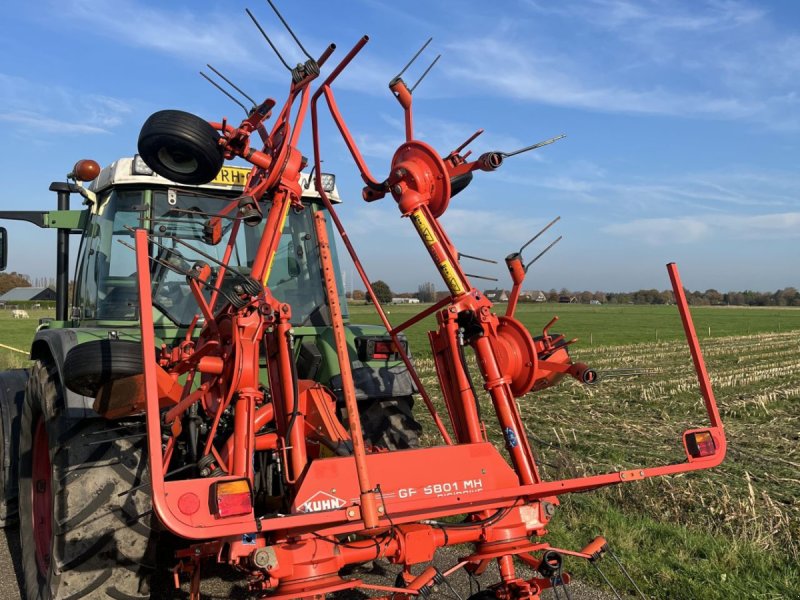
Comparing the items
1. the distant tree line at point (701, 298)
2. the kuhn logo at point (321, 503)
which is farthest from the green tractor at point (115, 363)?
the distant tree line at point (701, 298)

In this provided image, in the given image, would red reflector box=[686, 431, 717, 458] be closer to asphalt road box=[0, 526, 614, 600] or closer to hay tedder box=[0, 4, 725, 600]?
hay tedder box=[0, 4, 725, 600]

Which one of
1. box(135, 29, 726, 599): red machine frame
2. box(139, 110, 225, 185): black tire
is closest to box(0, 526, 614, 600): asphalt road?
→ box(135, 29, 726, 599): red machine frame

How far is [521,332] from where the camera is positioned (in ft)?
10.6

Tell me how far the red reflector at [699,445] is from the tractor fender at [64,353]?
2768mm

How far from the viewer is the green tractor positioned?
311 cm

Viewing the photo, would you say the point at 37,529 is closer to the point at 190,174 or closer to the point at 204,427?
the point at 204,427

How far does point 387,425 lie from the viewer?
4.21 m

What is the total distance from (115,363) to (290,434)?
2.54 feet

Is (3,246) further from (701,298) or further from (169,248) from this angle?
(701,298)

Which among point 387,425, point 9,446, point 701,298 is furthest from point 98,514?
point 701,298

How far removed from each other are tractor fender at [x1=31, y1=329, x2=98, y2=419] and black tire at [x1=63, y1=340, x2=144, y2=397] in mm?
368

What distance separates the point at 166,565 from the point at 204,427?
1.58m

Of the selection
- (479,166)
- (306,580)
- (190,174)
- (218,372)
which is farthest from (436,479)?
(190,174)

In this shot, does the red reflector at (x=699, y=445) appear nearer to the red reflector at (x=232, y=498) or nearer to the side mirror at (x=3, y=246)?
the red reflector at (x=232, y=498)
